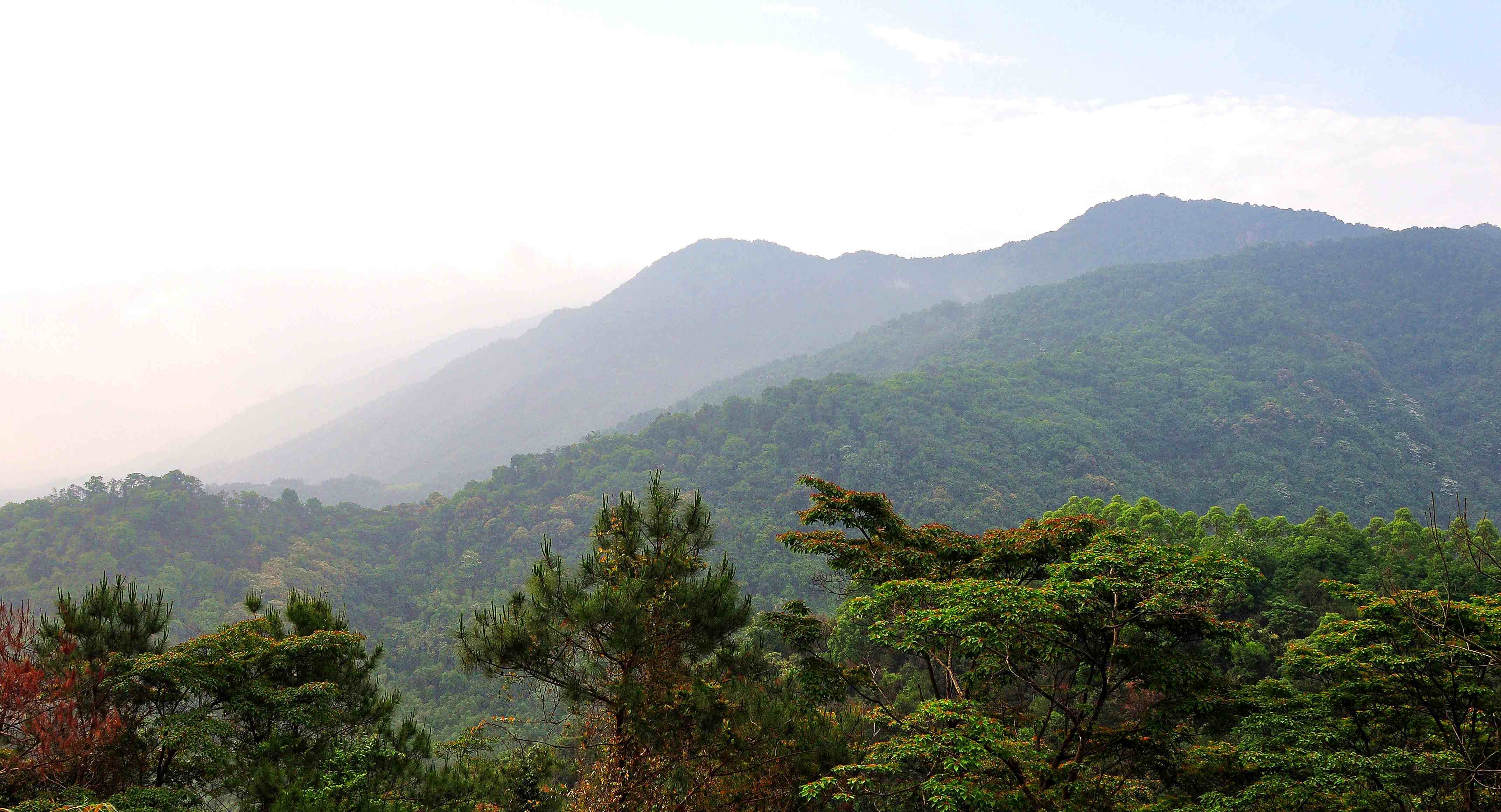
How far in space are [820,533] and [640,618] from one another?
2.71 meters

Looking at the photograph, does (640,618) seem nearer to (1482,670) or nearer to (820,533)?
(820,533)

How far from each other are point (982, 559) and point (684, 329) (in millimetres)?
158213

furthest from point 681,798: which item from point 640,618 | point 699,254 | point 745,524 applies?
point 699,254

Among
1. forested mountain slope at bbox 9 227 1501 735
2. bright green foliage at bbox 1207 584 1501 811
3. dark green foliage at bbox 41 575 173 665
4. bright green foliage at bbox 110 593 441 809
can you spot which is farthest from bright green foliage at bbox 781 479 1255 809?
forested mountain slope at bbox 9 227 1501 735

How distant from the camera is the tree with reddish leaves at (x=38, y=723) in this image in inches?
260

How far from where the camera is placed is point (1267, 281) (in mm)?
93938

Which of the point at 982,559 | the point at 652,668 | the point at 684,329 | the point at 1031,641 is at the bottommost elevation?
the point at 1031,641

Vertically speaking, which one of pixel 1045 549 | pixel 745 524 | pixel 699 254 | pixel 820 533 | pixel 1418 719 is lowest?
pixel 745 524

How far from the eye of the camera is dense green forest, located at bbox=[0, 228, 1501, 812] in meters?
7.54

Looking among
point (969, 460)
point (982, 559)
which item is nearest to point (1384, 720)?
point (982, 559)

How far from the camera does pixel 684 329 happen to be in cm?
16538

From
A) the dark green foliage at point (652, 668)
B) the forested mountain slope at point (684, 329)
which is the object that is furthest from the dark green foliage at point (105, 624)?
the forested mountain slope at point (684, 329)

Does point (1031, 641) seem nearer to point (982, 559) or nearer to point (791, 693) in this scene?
point (982, 559)

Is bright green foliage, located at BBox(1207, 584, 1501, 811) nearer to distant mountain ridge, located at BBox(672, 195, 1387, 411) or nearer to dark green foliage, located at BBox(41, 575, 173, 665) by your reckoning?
dark green foliage, located at BBox(41, 575, 173, 665)
